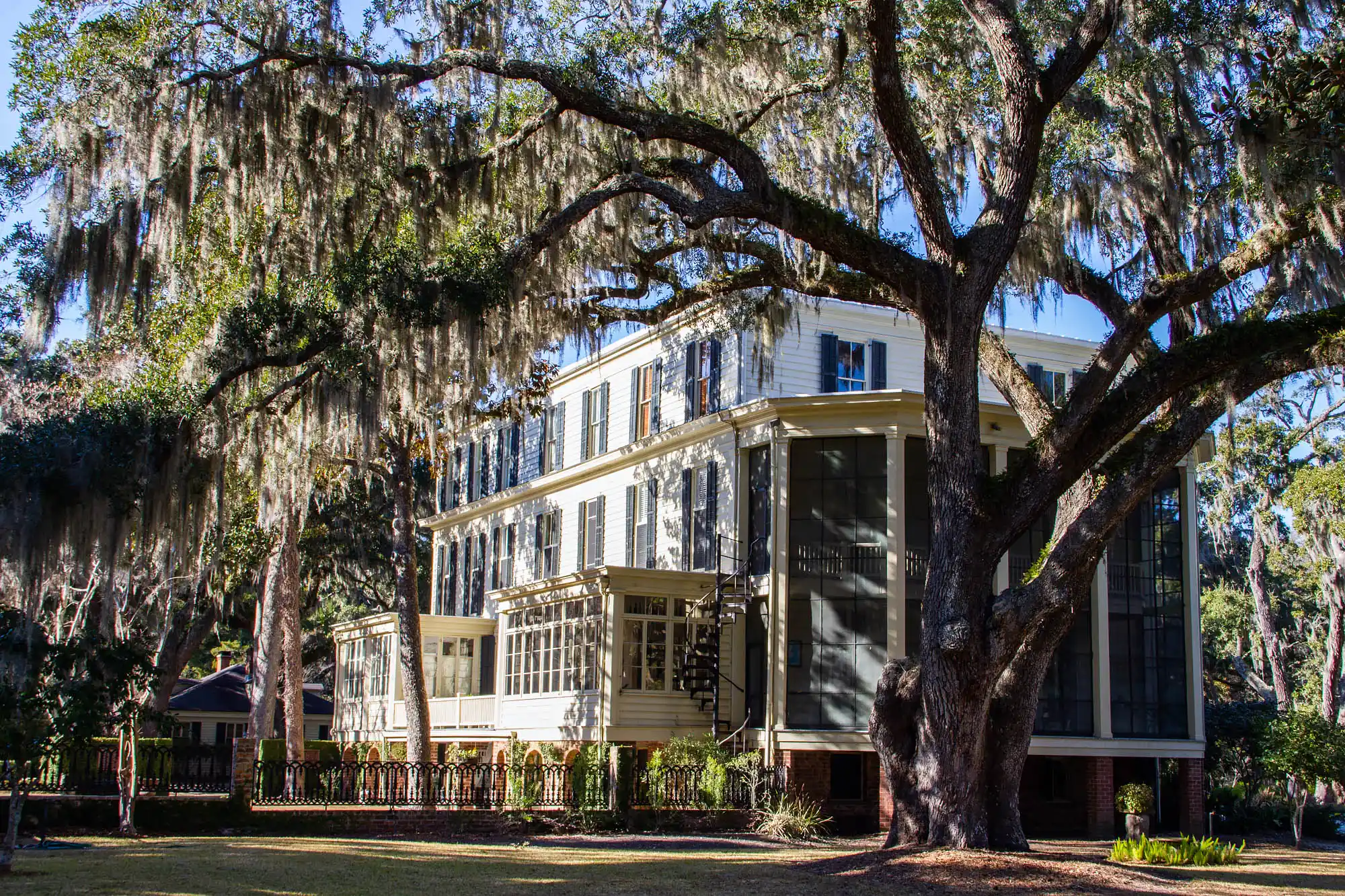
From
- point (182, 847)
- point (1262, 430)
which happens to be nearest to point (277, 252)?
point (182, 847)

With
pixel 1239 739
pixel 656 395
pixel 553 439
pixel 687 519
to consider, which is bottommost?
pixel 1239 739

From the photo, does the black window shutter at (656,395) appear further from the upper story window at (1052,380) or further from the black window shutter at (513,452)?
the upper story window at (1052,380)

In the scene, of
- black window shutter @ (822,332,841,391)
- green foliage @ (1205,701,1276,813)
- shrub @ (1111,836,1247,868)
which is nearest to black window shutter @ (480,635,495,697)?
black window shutter @ (822,332,841,391)

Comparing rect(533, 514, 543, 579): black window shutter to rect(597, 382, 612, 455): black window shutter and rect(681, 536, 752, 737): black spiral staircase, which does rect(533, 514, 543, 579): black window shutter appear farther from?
rect(681, 536, 752, 737): black spiral staircase

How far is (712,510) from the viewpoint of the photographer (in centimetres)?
2459

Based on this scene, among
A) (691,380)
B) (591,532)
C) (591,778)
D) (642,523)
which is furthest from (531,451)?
(591,778)

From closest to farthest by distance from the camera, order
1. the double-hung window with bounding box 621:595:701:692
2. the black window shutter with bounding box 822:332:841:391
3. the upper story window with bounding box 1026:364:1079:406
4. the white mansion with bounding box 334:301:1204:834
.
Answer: the white mansion with bounding box 334:301:1204:834, the double-hung window with bounding box 621:595:701:692, the black window shutter with bounding box 822:332:841:391, the upper story window with bounding box 1026:364:1079:406

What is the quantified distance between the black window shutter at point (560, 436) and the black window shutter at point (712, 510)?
292 inches

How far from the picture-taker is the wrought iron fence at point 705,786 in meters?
20.4

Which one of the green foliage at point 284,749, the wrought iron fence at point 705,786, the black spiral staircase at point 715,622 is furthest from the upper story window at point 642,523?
the green foliage at point 284,749

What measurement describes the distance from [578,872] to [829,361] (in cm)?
1425

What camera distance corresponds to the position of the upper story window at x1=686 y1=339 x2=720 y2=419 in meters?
25.8

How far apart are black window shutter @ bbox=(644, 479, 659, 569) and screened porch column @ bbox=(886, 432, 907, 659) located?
6038 millimetres

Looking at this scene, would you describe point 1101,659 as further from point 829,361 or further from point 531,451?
point 531,451
